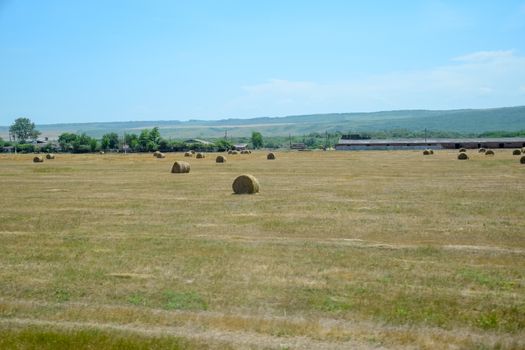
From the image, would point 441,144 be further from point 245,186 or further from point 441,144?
point 245,186

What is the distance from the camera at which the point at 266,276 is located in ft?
40.6

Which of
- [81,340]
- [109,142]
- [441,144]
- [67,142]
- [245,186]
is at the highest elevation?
[67,142]

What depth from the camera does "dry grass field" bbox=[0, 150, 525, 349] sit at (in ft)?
30.0

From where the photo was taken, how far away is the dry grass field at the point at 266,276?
915 cm

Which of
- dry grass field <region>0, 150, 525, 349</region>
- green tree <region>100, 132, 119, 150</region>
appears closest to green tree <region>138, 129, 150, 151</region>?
green tree <region>100, 132, 119, 150</region>

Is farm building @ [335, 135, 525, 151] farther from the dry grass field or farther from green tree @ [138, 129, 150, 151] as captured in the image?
the dry grass field

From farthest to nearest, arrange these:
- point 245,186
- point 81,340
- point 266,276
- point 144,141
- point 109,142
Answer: point 109,142
point 144,141
point 245,186
point 266,276
point 81,340

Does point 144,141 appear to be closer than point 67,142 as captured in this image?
Yes

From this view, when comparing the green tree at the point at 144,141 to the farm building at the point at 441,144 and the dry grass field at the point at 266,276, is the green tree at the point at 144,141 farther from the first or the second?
the dry grass field at the point at 266,276

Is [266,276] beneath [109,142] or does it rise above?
beneath

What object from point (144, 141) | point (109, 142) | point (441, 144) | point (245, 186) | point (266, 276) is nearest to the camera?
point (266, 276)

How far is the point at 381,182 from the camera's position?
35625 mm

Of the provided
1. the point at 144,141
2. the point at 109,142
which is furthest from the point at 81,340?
the point at 109,142

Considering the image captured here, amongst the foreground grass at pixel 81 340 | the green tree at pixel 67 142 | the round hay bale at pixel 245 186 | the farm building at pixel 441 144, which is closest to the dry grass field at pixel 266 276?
the foreground grass at pixel 81 340
